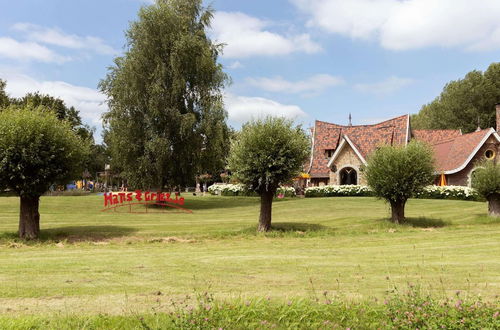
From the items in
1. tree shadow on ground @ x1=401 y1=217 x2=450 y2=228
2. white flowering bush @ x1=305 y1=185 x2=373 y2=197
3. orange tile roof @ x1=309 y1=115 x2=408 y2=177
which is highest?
orange tile roof @ x1=309 y1=115 x2=408 y2=177

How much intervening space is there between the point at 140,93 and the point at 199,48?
6.55 metres

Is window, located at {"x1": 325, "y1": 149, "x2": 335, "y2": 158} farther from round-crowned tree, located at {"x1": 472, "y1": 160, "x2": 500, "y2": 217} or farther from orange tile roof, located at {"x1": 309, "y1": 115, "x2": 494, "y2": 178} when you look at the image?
round-crowned tree, located at {"x1": 472, "y1": 160, "x2": 500, "y2": 217}

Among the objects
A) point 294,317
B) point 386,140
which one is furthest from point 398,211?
point 386,140

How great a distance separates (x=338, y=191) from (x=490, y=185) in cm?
1872

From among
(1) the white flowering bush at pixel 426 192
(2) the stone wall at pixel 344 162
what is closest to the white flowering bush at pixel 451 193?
(1) the white flowering bush at pixel 426 192

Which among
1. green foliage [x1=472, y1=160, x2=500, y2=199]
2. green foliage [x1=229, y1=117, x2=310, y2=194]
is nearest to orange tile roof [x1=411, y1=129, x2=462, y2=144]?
green foliage [x1=472, y1=160, x2=500, y2=199]

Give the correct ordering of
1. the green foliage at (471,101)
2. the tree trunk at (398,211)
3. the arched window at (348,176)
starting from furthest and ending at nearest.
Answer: the green foliage at (471,101)
the arched window at (348,176)
the tree trunk at (398,211)

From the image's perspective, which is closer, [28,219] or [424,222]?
[28,219]

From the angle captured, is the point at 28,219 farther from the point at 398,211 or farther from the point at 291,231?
the point at 398,211

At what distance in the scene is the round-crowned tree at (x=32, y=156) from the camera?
19.0m

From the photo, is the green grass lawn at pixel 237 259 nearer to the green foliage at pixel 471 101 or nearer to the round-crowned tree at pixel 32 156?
the round-crowned tree at pixel 32 156

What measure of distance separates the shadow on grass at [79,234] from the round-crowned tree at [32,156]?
2.29ft

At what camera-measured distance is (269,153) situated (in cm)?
2059

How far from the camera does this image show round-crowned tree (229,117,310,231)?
20625 mm
